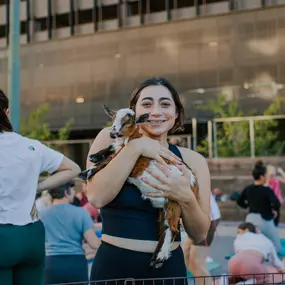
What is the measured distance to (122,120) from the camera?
232cm

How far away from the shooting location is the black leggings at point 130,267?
238cm

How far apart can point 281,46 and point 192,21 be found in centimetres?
495

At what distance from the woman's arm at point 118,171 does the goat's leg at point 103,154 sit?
7 centimetres

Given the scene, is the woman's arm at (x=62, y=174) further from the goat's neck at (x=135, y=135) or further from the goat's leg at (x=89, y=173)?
the goat's neck at (x=135, y=135)

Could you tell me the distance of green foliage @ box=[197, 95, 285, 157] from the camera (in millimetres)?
21734

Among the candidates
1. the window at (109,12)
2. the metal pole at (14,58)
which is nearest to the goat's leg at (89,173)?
the metal pole at (14,58)

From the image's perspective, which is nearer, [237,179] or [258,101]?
[237,179]

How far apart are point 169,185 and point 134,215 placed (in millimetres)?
234

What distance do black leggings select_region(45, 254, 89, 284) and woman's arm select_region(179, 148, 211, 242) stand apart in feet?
8.56

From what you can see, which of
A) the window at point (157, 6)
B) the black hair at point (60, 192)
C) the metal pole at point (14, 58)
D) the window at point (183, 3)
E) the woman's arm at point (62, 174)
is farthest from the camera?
the window at point (157, 6)

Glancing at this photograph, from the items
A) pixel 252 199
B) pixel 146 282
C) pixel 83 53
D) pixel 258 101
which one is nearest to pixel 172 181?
pixel 146 282

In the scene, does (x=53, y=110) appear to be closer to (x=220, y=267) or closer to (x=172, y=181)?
(x=220, y=267)

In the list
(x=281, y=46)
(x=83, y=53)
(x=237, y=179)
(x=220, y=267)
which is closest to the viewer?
(x=220, y=267)

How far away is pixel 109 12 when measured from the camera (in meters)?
30.9
